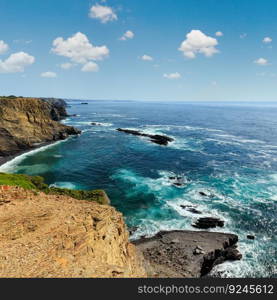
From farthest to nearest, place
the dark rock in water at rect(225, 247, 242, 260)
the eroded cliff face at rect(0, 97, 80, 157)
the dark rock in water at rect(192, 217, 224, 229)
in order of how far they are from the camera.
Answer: the eroded cliff face at rect(0, 97, 80, 157)
the dark rock in water at rect(192, 217, 224, 229)
the dark rock in water at rect(225, 247, 242, 260)

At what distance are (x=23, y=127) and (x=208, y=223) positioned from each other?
2832 inches

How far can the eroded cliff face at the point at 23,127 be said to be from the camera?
7669cm

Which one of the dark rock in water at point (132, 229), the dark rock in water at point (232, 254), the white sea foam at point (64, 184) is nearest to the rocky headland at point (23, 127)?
the white sea foam at point (64, 184)

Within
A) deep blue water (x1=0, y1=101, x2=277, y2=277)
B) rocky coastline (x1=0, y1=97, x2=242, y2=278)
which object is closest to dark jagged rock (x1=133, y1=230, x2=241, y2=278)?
rocky coastline (x1=0, y1=97, x2=242, y2=278)

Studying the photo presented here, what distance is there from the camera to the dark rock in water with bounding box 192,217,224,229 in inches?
1523

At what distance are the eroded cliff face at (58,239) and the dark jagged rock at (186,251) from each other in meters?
10.9

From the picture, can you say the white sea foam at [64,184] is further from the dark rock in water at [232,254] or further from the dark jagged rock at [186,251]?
the dark rock in water at [232,254]

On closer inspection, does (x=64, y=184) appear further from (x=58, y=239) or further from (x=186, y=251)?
(x=58, y=239)

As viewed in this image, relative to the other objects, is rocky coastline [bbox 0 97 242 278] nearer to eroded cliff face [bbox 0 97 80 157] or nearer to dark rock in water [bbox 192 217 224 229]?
dark rock in water [bbox 192 217 224 229]

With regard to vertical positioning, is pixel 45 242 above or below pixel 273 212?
above

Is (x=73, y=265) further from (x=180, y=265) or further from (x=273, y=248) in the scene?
(x=273, y=248)
